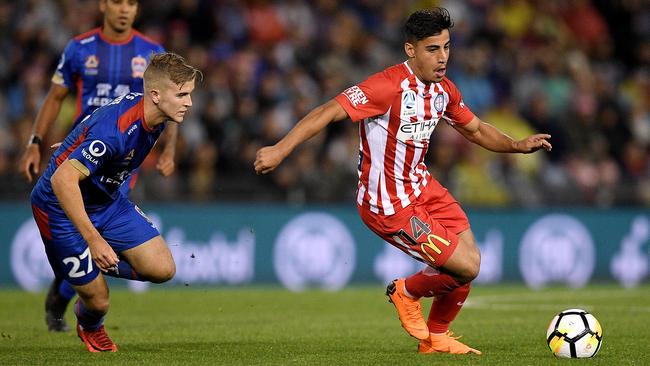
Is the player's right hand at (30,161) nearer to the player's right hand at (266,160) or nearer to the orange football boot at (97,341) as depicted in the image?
the orange football boot at (97,341)

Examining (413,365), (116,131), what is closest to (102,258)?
(116,131)

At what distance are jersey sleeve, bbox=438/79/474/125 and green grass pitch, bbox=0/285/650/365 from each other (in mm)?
1736

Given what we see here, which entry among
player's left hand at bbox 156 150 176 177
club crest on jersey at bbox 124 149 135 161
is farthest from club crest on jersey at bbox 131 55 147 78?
club crest on jersey at bbox 124 149 135 161

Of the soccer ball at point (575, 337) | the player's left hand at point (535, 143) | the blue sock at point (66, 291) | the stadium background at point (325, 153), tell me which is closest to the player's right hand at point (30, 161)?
the blue sock at point (66, 291)

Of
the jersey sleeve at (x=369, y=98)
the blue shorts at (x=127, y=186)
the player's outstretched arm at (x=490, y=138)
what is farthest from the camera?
the blue shorts at (x=127, y=186)

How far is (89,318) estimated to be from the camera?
832 cm

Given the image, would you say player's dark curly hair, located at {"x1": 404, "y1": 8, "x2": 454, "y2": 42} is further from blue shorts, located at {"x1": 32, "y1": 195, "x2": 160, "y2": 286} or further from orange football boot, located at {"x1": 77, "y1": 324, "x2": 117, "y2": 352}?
orange football boot, located at {"x1": 77, "y1": 324, "x2": 117, "y2": 352}

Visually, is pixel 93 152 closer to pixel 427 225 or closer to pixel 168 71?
pixel 168 71

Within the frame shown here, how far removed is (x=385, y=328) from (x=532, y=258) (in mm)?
6905

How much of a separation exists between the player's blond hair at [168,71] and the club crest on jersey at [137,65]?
2086 millimetres

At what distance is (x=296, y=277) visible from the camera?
15641 millimetres

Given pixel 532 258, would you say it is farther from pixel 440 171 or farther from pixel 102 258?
pixel 102 258

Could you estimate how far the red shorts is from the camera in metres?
8.05

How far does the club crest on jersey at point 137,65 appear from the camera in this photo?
9867 millimetres
